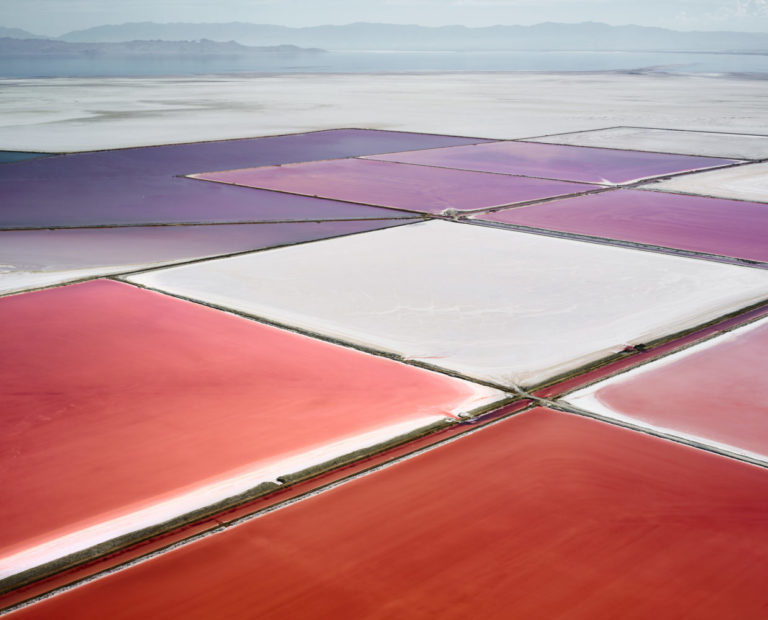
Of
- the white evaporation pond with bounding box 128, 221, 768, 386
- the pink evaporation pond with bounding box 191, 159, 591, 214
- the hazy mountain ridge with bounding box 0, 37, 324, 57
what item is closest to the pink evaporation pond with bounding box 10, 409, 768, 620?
the white evaporation pond with bounding box 128, 221, 768, 386

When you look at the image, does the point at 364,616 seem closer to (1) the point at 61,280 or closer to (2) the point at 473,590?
(2) the point at 473,590

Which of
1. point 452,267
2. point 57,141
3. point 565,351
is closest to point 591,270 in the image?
point 452,267

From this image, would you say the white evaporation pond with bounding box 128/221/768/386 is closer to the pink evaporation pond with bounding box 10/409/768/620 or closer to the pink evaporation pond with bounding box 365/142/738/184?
the pink evaporation pond with bounding box 10/409/768/620

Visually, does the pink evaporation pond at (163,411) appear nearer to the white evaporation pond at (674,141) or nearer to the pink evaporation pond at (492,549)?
the pink evaporation pond at (492,549)

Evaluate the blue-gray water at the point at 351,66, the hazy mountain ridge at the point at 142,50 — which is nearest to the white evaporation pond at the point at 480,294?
the blue-gray water at the point at 351,66

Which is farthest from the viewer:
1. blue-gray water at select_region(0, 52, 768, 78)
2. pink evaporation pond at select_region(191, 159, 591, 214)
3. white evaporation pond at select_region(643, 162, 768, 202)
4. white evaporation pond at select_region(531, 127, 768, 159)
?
blue-gray water at select_region(0, 52, 768, 78)
